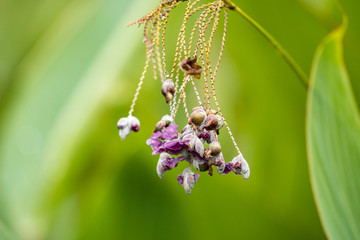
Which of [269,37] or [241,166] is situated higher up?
[269,37]

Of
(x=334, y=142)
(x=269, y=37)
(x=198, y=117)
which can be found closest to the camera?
(x=198, y=117)

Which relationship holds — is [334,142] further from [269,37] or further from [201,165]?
[201,165]

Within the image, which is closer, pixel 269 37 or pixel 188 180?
pixel 188 180

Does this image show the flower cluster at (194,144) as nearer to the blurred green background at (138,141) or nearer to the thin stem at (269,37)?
the thin stem at (269,37)

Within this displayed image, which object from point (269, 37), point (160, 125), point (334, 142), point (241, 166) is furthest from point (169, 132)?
point (334, 142)

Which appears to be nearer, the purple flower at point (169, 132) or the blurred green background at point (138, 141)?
the purple flower at point (169, 132)

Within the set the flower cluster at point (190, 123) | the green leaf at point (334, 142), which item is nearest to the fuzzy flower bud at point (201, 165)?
the flower cluster at point (190, 123)

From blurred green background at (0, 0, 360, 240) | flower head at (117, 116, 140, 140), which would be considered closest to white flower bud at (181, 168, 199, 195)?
flower head at (117, 116, 140, 140)
